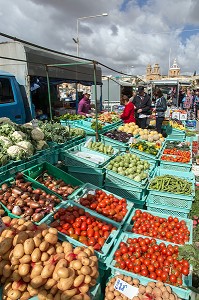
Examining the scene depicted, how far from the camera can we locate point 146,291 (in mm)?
2502

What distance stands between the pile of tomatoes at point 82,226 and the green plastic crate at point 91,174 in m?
1.47

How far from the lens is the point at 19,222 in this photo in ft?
8.65

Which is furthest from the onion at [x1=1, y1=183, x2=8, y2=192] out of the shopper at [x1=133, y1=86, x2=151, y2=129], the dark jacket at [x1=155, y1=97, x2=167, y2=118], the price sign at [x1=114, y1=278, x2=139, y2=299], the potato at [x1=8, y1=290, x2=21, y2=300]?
the dark jacket at [x1=155, y1=97, x2=167, y2=118]

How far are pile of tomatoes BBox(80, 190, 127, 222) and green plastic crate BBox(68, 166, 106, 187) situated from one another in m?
0.81

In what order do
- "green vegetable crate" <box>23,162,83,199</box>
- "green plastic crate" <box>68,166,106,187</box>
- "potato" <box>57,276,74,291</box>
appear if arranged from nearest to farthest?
"potato" <box>57,276,74,291</box>, "green vegetable crate" <box>23,162,83,199</box>, "green plastic crate" <box>68,166,106,187</box>

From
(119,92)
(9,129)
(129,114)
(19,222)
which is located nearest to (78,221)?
(19,222)

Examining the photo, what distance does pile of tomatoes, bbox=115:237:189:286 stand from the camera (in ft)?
9.08

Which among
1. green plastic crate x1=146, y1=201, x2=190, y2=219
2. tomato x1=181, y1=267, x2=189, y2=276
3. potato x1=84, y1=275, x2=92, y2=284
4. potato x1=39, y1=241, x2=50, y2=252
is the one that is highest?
potato x1=39, y1=241, x2=50, y2=252

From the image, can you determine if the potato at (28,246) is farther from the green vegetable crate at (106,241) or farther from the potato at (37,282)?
the green vegetable crate at (106,241)

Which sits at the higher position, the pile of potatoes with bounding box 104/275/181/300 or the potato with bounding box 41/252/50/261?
the potato with bounding box 41/252/50/261

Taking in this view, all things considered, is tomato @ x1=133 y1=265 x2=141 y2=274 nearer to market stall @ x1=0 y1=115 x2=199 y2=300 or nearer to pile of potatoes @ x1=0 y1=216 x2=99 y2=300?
market stall @ x1=0 y1=115 x2=199 y2=300

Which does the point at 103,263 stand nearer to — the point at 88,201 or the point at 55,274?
the point at 55,274

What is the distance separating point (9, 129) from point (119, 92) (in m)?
20.5

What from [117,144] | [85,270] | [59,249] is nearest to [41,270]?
[59,249]
